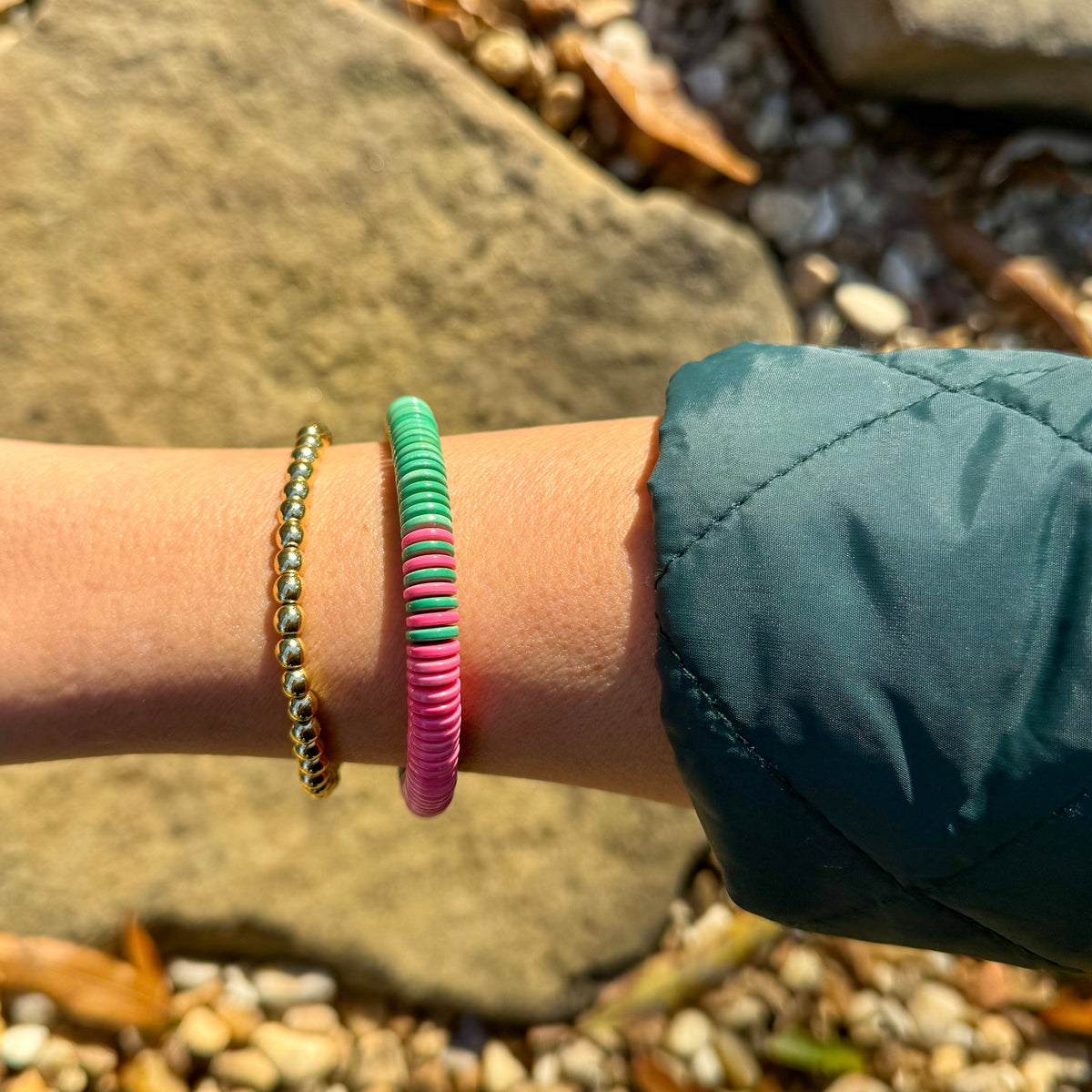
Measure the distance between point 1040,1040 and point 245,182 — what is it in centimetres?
200

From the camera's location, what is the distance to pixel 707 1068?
1538mm

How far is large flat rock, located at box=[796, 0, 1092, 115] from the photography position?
2002mm

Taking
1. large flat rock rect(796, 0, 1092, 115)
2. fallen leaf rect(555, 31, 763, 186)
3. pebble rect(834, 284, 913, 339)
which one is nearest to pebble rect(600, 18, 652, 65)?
fallen leaf rect(555, 31, 763, 186)

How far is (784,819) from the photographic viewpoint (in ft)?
2.52

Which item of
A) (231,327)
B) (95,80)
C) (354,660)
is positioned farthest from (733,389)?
(95,80)

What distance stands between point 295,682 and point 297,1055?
832 millimetres

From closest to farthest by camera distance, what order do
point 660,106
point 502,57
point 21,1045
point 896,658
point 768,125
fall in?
1. point 896,658
2. point 21,1045
3. point 502,57
4. point 660,106
5. point 768,125

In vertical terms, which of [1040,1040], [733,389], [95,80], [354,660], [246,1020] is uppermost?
[733,389]

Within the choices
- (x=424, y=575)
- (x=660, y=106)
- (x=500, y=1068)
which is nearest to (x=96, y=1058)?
(x=500, y=1068)

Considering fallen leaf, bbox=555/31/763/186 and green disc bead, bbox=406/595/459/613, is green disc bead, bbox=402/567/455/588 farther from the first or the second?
fallen leaf, bbox=555/31/763/186

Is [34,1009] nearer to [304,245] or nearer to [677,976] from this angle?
[677,976]

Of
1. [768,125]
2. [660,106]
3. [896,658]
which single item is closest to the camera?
[896,658]

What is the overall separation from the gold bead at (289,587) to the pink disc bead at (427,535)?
4.6 inches

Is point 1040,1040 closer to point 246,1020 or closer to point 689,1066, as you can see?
point 689,1066
